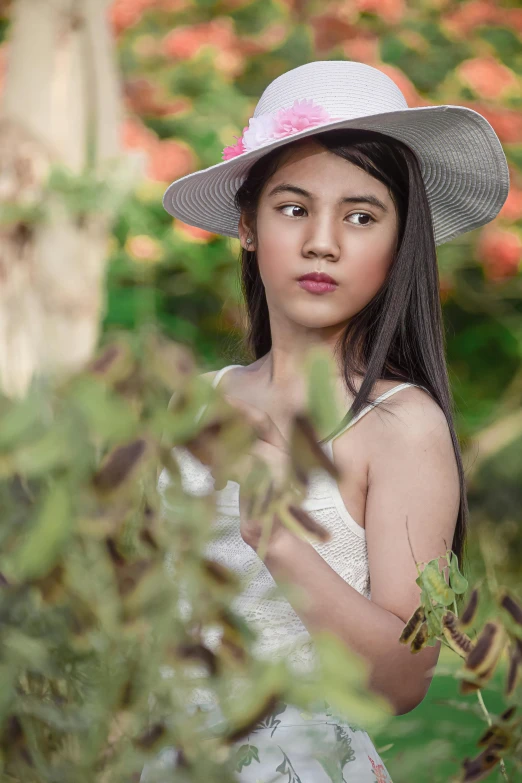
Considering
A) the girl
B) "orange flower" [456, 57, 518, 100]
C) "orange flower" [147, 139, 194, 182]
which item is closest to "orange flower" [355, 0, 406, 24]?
"orange flower" [456, 57, 518, 100]

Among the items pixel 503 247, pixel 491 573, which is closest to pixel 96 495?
pixel 491 573

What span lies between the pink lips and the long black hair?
117 millimetres

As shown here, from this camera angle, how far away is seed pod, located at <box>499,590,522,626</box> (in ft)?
1.93

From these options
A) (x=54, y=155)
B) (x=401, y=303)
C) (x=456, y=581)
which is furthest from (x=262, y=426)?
(x=54, y=155)

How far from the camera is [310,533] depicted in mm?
514

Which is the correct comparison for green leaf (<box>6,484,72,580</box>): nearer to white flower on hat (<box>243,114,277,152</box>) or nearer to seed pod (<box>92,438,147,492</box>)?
seed pod (<box>92,438,147,492</box>)

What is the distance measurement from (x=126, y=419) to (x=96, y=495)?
40 millimetres

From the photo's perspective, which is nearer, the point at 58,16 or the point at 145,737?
the point at 145,737

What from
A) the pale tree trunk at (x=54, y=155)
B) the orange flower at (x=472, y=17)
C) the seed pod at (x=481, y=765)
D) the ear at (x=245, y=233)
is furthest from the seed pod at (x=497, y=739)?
the orange flower at (x=472, y=17)

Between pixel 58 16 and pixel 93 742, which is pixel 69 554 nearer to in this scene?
pixel 93 742

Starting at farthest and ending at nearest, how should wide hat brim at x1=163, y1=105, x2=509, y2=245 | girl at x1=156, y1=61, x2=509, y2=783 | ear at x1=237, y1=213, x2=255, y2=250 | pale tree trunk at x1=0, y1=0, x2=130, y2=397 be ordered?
pale tree trunk at x1=0, y1=0, x2=130, y2=397 < ear at x1=237, y1=213, x2=255, y2=250 < wide hat brim at x1=163, y1=105, x2=509, y2=245 < girl at x1=156, y1=61, x2=509, y2=783

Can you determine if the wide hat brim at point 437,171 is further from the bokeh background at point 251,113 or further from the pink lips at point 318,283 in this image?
the bokeh background at point 251,113

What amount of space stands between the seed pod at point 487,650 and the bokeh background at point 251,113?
159 inches

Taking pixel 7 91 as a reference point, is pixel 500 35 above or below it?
above
